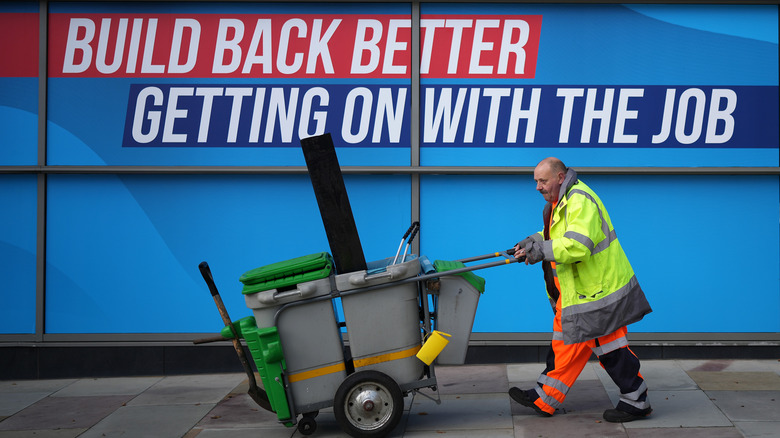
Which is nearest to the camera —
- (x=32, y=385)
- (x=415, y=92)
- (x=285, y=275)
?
(x=285, y=275)

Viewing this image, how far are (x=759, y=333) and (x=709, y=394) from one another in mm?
1460

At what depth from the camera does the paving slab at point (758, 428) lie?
4.96 meters

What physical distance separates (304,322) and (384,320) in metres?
0.50

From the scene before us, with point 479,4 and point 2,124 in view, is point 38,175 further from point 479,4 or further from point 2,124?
point 479,4

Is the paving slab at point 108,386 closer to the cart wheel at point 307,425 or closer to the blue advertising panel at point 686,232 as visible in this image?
the cart wheel at point 307,425

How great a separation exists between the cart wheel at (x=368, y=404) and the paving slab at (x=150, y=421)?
3.97 feet

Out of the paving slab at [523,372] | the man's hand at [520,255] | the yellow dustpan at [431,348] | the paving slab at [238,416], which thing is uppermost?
the man's hand at [520,255]

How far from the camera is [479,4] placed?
7.18 m

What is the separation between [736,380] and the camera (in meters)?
6.41

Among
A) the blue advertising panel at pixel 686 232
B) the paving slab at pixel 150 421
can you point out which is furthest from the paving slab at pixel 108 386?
the blue advertising panel at pixel 686 232

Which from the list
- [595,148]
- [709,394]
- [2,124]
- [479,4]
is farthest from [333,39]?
[709,394]

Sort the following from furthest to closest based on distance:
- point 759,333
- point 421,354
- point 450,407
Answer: point 759,333 < point 450,407 < point 421,354

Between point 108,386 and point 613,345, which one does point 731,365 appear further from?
point 108,386

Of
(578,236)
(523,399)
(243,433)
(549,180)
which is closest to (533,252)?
(578,236)
